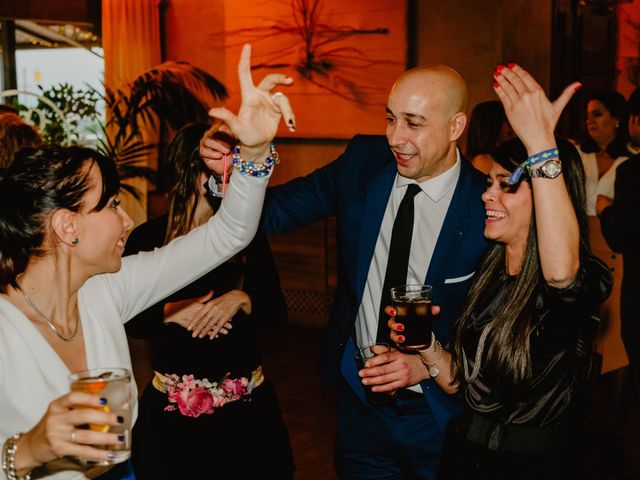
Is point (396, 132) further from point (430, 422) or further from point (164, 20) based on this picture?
point (164, 20)

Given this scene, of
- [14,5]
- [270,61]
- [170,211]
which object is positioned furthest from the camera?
[14,5]

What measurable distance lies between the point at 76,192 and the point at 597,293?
1302 millimetres

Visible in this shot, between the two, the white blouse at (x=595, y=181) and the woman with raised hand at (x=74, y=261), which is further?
the white blouse at (x=595, y=181)

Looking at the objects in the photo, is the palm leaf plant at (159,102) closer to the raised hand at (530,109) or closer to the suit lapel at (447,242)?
the suit lapel at (447,242)

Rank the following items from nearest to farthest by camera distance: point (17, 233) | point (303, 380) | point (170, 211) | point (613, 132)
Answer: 1. point (17, 233)
2. point (170, 211)
3. point (613, 132)
4. point (303, 380)

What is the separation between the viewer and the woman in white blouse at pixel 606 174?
4598 millimetres

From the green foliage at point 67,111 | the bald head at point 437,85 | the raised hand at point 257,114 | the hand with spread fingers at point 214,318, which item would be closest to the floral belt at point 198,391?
the hand with spread fingers at point 214,318

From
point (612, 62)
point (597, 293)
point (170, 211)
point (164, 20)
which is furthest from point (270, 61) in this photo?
point (597, 293)

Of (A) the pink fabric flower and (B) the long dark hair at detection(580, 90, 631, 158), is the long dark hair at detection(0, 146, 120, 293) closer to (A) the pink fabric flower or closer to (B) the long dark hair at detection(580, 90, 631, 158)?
(A) the pink fabric flower

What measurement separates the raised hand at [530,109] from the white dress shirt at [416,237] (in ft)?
2.34

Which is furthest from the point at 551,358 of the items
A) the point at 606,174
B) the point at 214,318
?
the point at 606,174

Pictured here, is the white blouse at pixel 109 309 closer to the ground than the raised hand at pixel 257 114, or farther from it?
closer to the ground

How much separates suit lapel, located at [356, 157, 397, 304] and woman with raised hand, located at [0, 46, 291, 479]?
0.65 meters

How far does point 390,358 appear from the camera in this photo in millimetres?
2029
